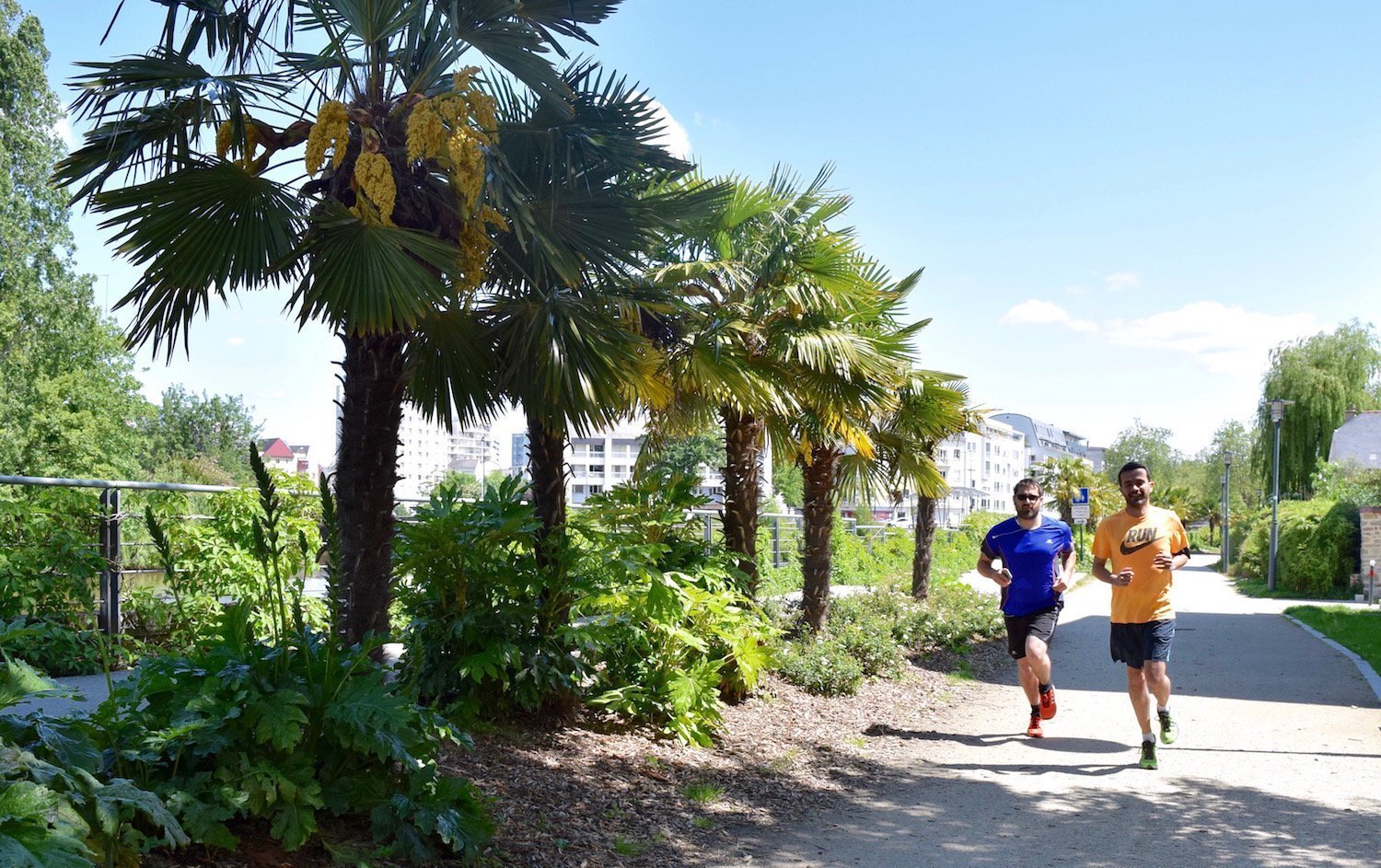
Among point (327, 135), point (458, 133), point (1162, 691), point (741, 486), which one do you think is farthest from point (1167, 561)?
point (327, 135)

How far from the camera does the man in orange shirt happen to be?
7172mm

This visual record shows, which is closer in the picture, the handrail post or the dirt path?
the dirt path

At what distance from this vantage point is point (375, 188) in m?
5.93

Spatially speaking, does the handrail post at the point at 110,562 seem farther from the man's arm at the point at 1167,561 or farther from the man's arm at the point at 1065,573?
the man's arm at the point at 1167,561

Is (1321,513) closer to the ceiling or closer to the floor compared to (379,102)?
closer to the floor

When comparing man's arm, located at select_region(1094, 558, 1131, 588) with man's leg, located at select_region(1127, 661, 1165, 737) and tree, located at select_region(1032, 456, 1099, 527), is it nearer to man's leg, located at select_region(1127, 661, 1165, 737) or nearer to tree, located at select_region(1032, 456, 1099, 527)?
man's leg, located at select_region(1127, 661, 1165, 737)

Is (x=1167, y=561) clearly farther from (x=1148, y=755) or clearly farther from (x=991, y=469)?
(x=991, y=469)

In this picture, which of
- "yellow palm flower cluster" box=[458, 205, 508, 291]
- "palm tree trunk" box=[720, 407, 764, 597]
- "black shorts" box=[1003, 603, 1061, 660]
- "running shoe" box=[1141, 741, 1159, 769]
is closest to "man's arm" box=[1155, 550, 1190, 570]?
"black shorts" box=[1003, 603, 1061, 660]

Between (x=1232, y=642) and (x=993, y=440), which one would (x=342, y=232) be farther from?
(x=993, y=440)

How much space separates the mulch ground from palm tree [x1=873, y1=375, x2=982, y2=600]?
4.30m

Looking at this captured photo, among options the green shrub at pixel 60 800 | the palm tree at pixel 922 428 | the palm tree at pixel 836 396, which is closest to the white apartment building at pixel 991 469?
the palm tree at pixel 922 428

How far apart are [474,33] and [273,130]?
54.0 inches

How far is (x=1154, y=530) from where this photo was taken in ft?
23.7

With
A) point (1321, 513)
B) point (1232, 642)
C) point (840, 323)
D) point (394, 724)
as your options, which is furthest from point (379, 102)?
point (1321, 513)
